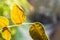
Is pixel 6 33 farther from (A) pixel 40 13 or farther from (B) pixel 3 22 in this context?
(A) pixel 40 13

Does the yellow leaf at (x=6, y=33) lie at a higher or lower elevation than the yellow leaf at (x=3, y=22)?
lower

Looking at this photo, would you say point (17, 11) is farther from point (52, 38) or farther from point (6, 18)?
point (52, 38)

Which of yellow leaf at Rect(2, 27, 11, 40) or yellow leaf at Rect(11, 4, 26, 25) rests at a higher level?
yellow leaf at Rect(11, 4, 26, 25)

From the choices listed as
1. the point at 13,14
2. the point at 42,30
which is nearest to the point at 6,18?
the point at 13,14

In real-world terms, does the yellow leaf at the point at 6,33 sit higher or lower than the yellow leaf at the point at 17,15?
lower
